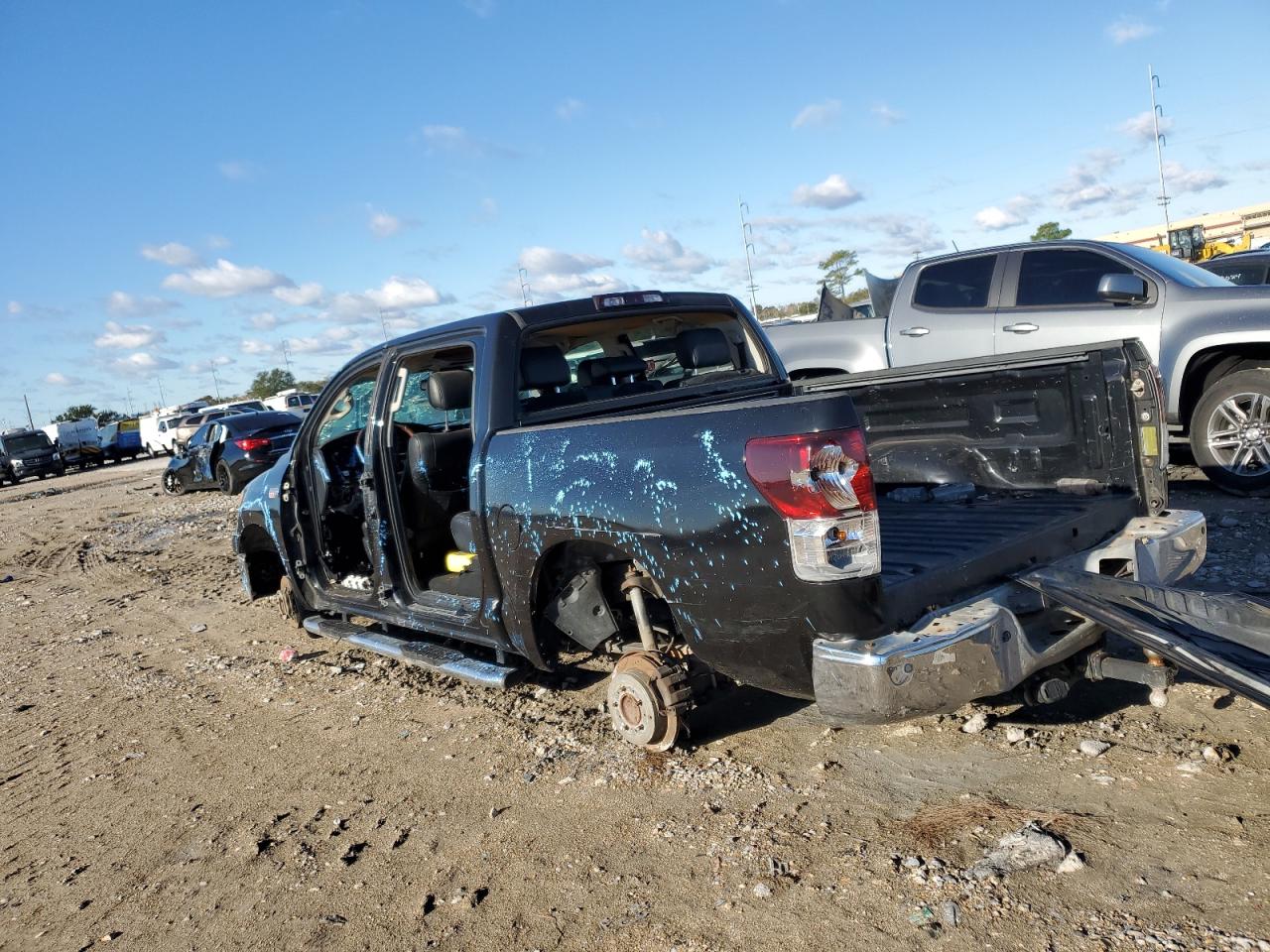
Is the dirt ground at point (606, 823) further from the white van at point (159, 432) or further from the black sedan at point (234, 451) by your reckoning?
the white van at point (159, 432)

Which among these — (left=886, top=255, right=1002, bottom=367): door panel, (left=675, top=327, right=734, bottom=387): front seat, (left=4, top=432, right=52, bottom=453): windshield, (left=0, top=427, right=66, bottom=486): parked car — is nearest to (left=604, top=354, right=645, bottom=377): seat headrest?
(left=675, top=327, right=734, bottom=387): front seat

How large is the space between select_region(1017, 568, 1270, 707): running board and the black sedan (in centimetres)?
1444

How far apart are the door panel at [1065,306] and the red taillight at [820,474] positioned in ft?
15.4

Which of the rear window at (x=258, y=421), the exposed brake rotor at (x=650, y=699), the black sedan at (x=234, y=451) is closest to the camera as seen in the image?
the exposed brake rotor at (x=650, y=699)

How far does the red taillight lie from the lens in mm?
2848

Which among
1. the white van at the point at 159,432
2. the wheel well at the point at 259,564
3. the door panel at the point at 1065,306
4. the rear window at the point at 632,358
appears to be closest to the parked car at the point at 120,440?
the white van at the point at 159,432

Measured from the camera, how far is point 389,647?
4926 mm

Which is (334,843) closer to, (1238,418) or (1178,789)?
(1178,789)

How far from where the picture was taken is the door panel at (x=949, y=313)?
295 inches

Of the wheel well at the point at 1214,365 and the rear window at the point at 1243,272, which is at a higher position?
the rear window at the point at 1243,272

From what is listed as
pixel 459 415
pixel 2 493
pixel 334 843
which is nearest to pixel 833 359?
pixel 459 415

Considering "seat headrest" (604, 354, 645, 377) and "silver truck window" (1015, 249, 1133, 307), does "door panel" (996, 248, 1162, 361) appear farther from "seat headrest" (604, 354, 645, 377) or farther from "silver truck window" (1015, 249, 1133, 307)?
"seat headrest" (604, 354, 645, 377)

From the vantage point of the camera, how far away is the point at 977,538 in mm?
3629

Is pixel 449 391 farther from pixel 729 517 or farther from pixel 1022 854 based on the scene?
pixel 1022 854
